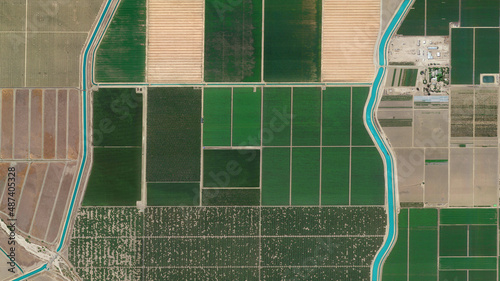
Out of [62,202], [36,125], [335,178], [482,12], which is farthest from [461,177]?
[36,125]

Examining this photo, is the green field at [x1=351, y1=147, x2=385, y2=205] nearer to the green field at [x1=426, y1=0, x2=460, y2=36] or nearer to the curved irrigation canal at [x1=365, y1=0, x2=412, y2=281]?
the curved irrigation canal at [x1=365, y1=0, x2=412, y2=281]

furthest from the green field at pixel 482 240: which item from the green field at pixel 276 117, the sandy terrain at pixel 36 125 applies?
the sandy terrain at pixel 36 125

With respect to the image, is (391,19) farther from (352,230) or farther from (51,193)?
(51,193)

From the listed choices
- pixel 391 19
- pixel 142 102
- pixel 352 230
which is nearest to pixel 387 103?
pixel 391 19

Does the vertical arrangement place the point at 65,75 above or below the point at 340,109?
above

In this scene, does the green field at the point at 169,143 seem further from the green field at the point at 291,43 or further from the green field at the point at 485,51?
the green field at the point at 485,51

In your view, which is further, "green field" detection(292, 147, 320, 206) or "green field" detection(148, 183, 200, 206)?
"green field" detection(292, 147, 320, 206)

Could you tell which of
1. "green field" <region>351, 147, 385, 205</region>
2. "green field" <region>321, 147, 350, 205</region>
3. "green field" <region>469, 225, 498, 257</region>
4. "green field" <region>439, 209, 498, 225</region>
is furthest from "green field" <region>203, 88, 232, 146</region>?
"green field" <region>469, 225, 498, 257</region>
